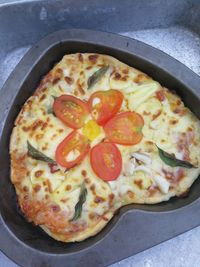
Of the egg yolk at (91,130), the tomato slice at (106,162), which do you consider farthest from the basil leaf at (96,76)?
the tomato slice at (106,162)

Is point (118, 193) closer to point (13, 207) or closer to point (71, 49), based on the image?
point (13, 207)

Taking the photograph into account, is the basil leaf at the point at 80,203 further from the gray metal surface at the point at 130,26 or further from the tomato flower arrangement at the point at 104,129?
the gray metal surface at the point at 130,26

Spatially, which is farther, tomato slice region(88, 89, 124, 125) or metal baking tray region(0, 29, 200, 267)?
tomato slice region(88, 89, 124, 125)

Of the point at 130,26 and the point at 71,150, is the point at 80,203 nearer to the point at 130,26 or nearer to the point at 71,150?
the point at 71,150

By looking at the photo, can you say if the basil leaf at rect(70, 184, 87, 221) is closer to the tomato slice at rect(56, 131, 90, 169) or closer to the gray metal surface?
the tomato slice at rect(56, 131, 90, 169)

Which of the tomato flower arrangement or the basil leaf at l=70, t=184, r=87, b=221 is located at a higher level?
the tomato flower arrangement

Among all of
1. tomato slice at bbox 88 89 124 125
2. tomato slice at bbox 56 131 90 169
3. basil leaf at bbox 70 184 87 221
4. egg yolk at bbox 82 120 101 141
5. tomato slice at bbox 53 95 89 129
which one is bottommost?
basil leaf at bbox 70 184 87 221

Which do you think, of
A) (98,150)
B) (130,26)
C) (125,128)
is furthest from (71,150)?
(130,26)

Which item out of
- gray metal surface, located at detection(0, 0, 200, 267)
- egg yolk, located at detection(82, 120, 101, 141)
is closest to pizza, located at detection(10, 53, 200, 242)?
egg yolk, located at detection(82, 120, 101, 141)
